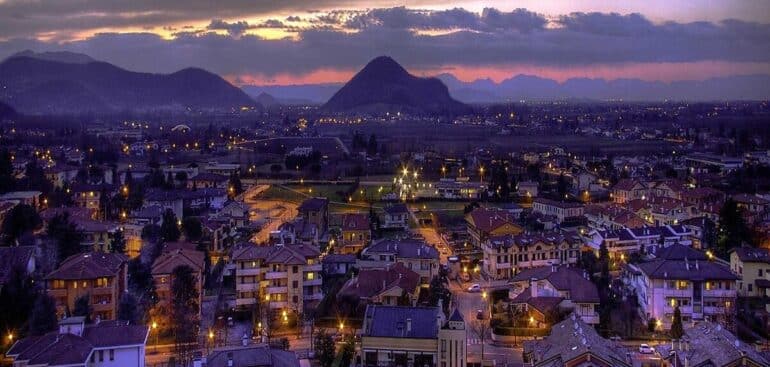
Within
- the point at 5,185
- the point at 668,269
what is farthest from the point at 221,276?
the point at 5,185

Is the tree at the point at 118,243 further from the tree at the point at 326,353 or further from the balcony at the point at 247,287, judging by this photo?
the tree at the point at 326,353

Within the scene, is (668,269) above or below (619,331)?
above

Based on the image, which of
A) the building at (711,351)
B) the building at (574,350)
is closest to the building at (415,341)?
the building at (574,350)

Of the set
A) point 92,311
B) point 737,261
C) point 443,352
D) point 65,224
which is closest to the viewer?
point 443,352

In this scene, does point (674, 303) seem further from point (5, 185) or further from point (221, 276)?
point (5, 185)

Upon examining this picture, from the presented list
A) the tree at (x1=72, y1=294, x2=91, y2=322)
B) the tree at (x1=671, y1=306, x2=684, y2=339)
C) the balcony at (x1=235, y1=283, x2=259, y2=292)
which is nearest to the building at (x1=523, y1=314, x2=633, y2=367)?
the tree at (x1=671, y1=306, x2=684, y2=339)

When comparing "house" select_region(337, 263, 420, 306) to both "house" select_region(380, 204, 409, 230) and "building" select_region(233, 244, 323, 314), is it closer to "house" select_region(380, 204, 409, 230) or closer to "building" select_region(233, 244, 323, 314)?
"building" select_region(233, 244, 323, 314)
